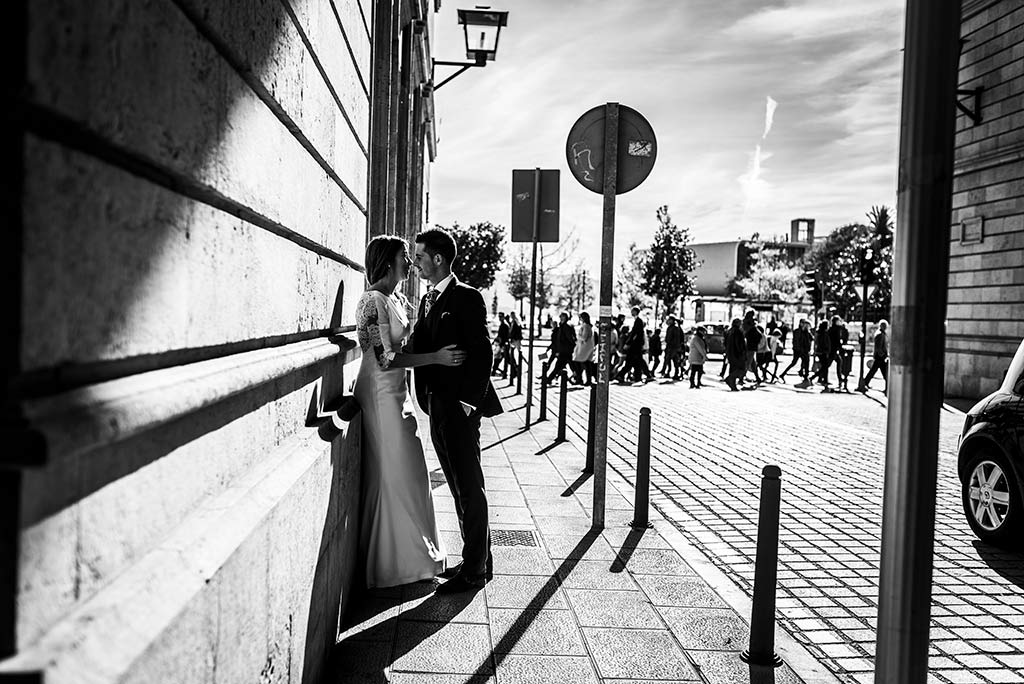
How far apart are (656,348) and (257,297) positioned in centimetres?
2741

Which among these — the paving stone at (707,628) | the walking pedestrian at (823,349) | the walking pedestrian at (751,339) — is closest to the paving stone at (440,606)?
the paving stone at (707,628)

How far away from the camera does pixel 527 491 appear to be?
838 cm

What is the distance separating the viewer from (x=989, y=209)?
21.0 m

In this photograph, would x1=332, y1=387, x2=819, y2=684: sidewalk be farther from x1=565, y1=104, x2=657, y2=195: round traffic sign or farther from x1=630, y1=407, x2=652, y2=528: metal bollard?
x1=565, y1=104, x2=657, y2=195: round traffic sign

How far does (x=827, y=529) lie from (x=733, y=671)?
3.61 metres

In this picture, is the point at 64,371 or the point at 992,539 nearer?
the point at 64,371

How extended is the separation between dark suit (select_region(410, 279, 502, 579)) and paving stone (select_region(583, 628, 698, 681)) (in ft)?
3.27

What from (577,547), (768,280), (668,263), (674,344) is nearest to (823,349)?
(674,344)

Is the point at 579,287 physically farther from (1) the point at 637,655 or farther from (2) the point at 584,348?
(1) the point at 637,655

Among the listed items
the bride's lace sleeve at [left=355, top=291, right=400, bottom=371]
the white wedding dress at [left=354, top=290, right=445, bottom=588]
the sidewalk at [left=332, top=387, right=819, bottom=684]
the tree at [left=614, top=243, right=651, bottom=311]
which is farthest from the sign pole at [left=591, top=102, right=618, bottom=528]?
the tree at [left=614, top=243, right=651, bottom=311]

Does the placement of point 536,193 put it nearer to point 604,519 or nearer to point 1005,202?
point 604,519

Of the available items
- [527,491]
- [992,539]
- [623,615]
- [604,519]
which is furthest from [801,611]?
[527,491]

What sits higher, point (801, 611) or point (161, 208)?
point (161, 208)

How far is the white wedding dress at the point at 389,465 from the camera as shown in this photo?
16.1 ft
